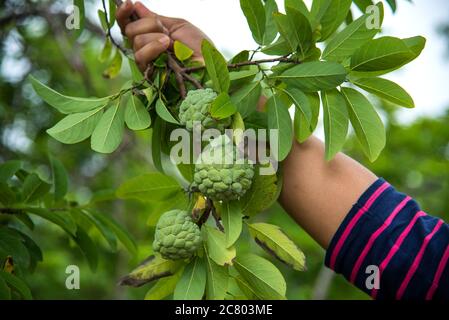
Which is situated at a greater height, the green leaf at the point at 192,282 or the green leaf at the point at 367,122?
the green leaf at the point at 367,122

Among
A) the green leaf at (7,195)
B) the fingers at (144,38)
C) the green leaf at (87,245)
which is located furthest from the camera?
the green leaf at (87,245)

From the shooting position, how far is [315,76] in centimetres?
94

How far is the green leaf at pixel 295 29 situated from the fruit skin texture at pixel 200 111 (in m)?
0.17

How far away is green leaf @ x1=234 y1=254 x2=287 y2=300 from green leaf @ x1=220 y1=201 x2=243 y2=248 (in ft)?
0.22

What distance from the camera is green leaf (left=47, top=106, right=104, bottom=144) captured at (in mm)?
948

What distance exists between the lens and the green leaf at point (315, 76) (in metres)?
0.93

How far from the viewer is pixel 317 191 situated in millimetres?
1127

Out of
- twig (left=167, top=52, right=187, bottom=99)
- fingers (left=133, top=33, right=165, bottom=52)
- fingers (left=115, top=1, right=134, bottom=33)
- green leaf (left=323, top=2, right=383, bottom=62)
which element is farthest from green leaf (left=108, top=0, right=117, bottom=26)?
green leaf (left=323, top=2, right=383, bottom=62)

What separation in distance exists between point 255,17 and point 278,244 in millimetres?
426

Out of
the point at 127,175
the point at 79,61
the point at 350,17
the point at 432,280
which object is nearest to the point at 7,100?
the point at 79,61

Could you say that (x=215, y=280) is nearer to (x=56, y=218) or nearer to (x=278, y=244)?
(x=278, y=244)

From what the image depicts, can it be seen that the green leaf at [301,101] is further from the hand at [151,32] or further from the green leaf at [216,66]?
the hand at [151,32]

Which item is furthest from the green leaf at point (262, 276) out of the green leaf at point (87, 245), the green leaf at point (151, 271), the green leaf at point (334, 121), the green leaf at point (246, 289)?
the green leaf at point (87, 245)
